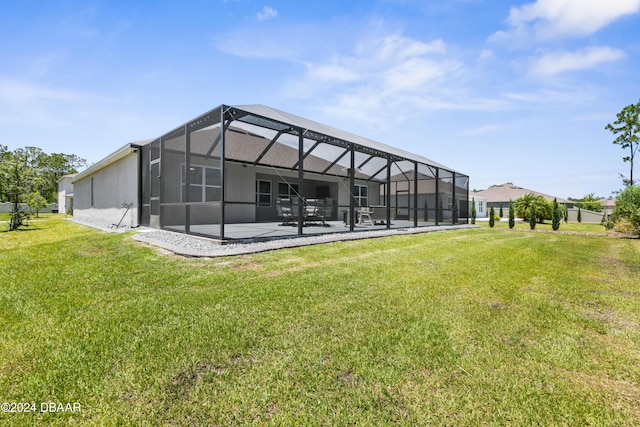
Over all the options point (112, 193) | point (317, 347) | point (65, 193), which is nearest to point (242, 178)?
point (112, 193)

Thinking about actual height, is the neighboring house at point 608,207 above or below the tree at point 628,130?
below

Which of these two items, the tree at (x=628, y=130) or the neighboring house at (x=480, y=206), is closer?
the tree at (x=628, y=130)

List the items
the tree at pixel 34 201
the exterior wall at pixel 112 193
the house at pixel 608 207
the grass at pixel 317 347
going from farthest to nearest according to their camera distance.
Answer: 1. the house at pixel 608 207
2. the tree at pixel 34 201
3. the exterior wall at pixel 112 193
4. the grass at pixel 317 347

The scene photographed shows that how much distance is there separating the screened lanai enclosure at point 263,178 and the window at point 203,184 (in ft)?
0.11

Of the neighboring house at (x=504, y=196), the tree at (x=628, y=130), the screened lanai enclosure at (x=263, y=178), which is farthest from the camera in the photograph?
the neighboring house at (x=504, y=196)

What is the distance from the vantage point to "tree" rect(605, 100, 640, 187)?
2077 centimetres

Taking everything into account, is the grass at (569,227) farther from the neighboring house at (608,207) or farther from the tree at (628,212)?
the neighboring house at (608,207)

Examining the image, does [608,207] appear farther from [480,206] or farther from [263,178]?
[263,178]

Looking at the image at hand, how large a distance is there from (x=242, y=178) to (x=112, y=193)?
17.5 ft

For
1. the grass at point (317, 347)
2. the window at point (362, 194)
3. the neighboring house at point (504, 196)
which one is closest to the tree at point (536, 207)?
the neighboring house at point (504, 196)

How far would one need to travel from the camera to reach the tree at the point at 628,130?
818 inches

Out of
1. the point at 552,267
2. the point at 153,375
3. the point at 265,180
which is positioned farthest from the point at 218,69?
the point at 552,267

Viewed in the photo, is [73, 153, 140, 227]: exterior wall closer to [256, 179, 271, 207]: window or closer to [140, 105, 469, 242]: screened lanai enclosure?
[140, 105, 469, 242]: screened lanai enclosure

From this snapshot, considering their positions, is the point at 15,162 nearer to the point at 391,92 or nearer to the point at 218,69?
the point at 218,69
